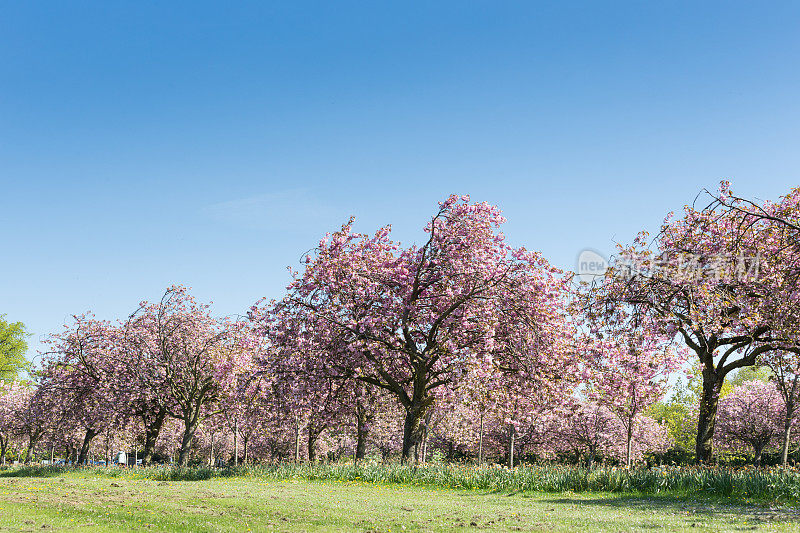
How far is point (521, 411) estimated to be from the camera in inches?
1104

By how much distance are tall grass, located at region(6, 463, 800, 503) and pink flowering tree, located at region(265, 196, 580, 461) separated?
352cm

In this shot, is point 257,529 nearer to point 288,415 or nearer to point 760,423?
point 288,415

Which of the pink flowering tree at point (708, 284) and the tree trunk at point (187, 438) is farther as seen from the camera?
the tree trunk at point (187, 438)

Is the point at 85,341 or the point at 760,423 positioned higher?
the point at 85,341

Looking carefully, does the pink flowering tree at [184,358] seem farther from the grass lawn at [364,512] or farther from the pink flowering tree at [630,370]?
the pink flowering tree at [630,370]

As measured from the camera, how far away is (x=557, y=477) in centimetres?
1883

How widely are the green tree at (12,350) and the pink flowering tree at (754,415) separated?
7852 centimetres

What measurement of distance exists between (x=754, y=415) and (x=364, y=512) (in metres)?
46.6

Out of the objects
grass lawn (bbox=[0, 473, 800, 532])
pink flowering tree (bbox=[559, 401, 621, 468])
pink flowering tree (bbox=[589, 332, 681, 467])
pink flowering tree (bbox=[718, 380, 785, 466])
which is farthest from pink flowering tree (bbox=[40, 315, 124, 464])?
pink flowering tree (bbox=[718, 380, 785, 466])

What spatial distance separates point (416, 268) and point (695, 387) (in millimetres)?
42445

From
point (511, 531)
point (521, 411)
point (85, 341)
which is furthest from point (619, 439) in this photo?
point (511, 531)

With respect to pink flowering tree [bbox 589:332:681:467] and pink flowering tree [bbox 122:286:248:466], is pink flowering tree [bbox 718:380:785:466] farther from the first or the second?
pink flowering tree [bbox 122:286:248:466]

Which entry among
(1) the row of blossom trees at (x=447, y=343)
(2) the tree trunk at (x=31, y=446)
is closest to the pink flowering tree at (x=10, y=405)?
(2) the tree trunk at (x=31, y=446)

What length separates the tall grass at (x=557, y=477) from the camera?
15359 mm
